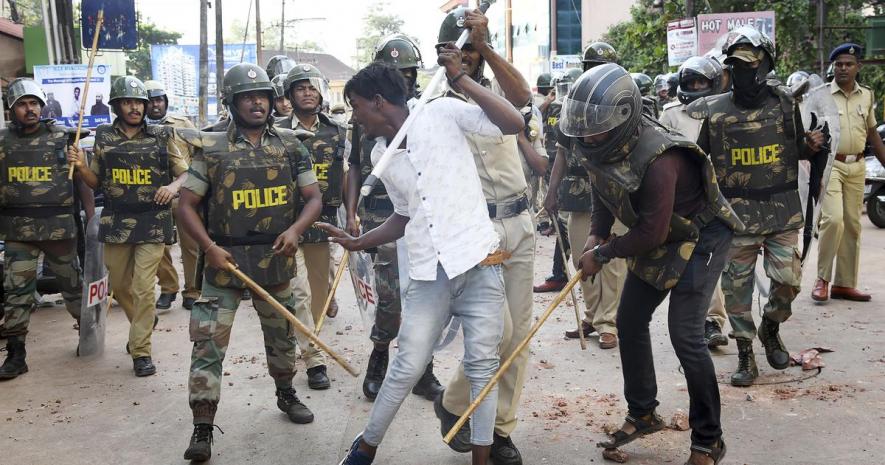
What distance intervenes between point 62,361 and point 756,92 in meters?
5.51

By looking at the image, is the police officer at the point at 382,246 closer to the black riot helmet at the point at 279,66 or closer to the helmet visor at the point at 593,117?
the helmet visor at the point at 593,117

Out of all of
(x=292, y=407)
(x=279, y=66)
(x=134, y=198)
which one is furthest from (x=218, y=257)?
(x=279, y=66)

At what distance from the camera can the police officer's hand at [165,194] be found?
6777 mm

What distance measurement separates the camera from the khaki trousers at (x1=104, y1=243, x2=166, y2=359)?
6793 mm

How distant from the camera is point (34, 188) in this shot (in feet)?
22.8

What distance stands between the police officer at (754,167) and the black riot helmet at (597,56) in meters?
1.52

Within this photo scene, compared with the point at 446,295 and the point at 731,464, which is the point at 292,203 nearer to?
the point at 446,295

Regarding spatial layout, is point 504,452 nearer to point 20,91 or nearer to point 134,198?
point 134,198

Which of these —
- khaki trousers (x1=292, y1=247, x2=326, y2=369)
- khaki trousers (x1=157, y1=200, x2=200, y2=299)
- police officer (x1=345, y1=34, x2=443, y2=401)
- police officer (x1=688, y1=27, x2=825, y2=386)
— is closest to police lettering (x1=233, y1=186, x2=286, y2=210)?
police officer (x1=345, y1=34, x2=443, y2=401)

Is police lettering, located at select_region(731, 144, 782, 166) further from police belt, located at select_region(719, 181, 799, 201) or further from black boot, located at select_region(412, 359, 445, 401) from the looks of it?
black boot, located at select_region(412, 359, 445, 401)

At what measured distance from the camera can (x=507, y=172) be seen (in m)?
4.78

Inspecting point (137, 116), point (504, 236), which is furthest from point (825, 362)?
point (137, 116)

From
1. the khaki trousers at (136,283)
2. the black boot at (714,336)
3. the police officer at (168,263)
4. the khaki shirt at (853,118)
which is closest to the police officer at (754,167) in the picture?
the black boot at (714,336)

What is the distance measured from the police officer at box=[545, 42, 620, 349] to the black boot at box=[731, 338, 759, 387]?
48.6 inches
